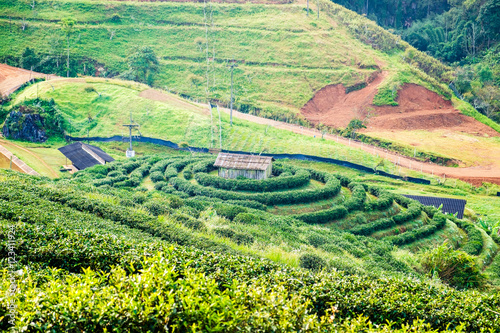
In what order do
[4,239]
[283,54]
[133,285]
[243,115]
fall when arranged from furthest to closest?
[283,54] < [243,115] < [4,239] < [133,285]

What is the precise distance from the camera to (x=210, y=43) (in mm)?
100562

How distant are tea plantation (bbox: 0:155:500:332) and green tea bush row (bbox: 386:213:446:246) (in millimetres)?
104

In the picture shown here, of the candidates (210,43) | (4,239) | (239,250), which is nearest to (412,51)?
(210,43)

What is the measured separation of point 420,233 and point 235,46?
76.0 m

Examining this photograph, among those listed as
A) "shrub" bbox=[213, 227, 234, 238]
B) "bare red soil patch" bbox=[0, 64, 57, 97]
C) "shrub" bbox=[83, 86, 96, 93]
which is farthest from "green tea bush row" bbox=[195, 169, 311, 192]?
"bare red soil patch" bbox=[0, 64, 57, 97]

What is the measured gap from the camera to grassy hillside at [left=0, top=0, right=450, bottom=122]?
8738 centimetres

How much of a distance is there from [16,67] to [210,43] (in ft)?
137

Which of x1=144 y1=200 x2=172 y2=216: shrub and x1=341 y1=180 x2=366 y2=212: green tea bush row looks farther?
x1=341 y1=180 x2=366 y2=212: green tea bush row

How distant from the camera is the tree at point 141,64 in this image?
82.5m

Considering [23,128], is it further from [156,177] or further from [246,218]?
[246,218]

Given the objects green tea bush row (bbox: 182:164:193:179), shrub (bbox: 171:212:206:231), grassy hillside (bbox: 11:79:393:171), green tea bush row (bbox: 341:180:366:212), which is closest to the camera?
shrub (bbox: 171:212:206:231)

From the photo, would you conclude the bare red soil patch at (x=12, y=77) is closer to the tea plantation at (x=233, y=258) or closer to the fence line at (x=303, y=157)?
the fence line at (x=303, y=157)

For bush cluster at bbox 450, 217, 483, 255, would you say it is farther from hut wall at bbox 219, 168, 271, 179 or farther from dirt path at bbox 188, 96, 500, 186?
dirt path at bbox 188, 96, 500, 186

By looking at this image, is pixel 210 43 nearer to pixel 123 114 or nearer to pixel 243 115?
pixel 243 115
